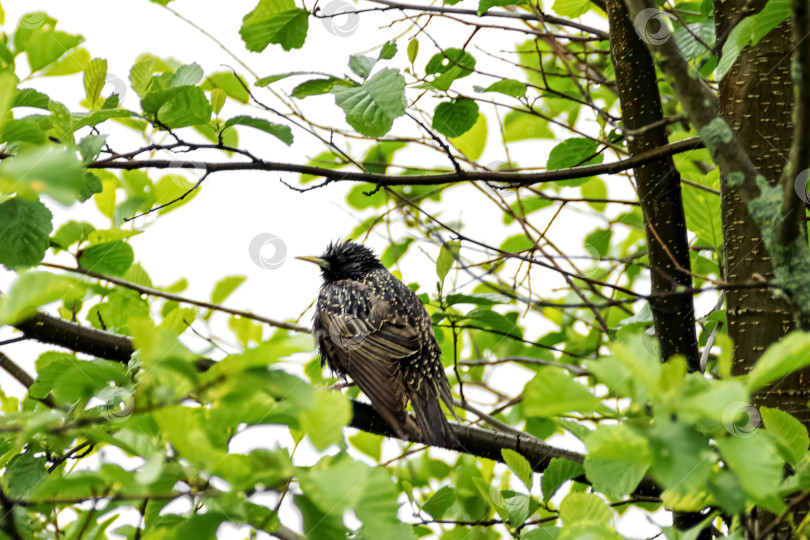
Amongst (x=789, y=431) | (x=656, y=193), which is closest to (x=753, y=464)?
(x=789, y=431)

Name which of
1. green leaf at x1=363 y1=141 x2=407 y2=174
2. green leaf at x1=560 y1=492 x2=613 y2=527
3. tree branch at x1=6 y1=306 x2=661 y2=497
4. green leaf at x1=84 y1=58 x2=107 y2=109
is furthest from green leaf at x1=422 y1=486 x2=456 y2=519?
green leaf at x1=84 y1=58 x2=107 y2=109

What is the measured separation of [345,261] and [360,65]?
8.12 feet

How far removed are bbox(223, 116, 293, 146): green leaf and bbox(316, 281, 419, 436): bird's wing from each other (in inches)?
51.1

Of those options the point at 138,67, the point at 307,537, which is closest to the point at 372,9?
the point at 138,67

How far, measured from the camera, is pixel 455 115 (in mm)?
2941

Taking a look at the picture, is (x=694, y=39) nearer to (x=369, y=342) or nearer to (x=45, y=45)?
(x=369, y=342)

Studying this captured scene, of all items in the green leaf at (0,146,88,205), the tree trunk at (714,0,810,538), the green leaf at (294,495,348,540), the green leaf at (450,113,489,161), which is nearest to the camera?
the green leaf at (0,146,88,205)

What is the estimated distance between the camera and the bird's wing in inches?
129

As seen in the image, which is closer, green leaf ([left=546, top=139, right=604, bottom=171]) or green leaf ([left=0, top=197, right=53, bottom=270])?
green leaf ([left=0, top=197, right=53, bottom=270])

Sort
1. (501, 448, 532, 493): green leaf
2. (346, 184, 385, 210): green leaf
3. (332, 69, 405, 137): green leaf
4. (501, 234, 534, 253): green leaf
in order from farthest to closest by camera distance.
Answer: (346, 184, 385, 210): green leaf, (501, 234, 534, 253): green leaf, (332, 69, 405, 137): green leaf, (501, 448, 532, 493): green leaf

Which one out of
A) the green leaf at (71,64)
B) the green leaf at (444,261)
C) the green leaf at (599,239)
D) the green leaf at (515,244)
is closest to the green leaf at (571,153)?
the green leaf at (444,261)

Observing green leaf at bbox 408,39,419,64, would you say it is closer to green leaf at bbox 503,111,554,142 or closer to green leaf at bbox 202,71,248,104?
green leaf at bbox 202,71,248,104

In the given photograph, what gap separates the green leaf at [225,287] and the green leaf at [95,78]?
996 mm

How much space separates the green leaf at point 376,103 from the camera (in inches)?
94.3
